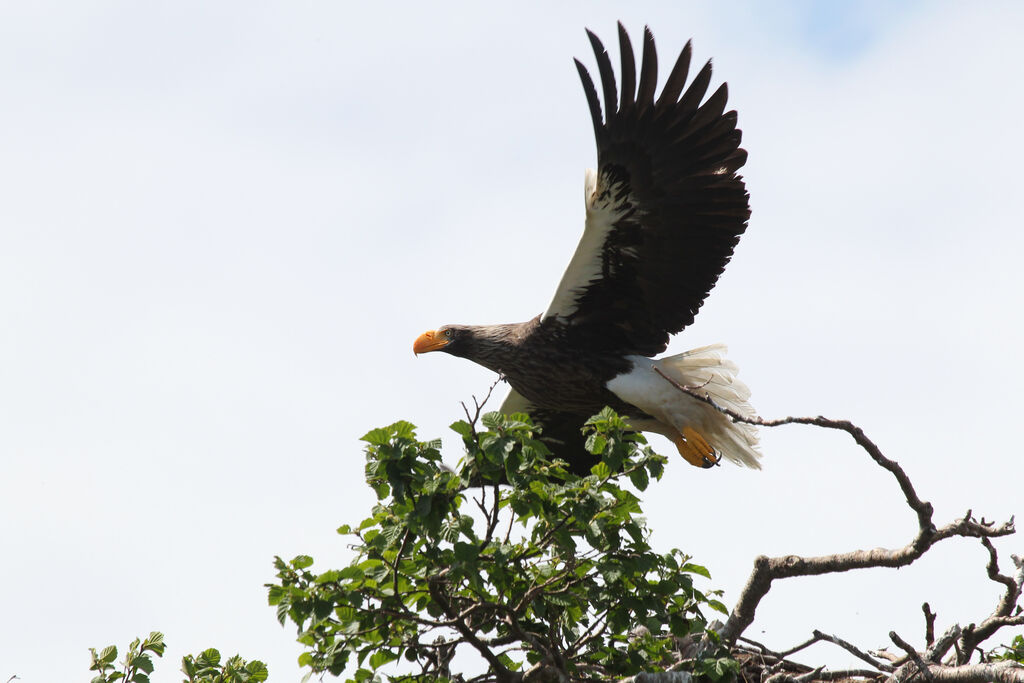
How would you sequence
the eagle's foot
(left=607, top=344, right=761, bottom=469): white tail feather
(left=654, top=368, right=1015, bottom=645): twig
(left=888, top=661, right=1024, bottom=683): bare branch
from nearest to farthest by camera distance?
1. (left=654, top=368, right=1015, bottom=645): twig
2. (left=888, top=661, right=1024, bottom=683): bare branch
3. (left=607, top=344, right=761, bottom=469): white tail feather
4. the eagle's foot

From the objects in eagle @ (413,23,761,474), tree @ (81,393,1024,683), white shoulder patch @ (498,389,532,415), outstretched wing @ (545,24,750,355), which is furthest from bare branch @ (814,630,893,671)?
white shoulder patch @ (498,389,532,415)

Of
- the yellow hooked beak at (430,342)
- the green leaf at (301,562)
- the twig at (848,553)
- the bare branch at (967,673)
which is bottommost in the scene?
the bare branch at (967,673)

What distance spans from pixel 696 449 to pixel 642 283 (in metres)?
1.30

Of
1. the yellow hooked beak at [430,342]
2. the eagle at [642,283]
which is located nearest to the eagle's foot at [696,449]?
the eagle at [642,283]

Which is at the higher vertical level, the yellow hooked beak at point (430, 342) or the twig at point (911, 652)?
the yellow hooked beak at point (430, 342)

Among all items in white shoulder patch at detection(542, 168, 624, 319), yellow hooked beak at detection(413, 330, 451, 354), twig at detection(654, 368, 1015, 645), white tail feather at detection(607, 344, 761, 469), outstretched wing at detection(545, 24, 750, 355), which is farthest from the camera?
yellow hooked beak at detection(413, 330, 451, 354)

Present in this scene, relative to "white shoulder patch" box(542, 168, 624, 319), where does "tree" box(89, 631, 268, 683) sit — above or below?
below

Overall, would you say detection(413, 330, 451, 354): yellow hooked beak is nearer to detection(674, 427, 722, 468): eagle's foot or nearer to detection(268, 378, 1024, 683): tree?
detection(674, 427, 722, 468): eagle's foot

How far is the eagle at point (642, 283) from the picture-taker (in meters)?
6.43

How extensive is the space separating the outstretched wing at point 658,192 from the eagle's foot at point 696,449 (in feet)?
2.98

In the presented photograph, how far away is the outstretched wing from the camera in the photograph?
21.1ft

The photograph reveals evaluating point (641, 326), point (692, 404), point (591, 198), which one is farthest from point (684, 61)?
point (692, 404)

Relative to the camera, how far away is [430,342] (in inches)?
314

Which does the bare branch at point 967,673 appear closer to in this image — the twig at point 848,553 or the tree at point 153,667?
the twig at point 848,553
